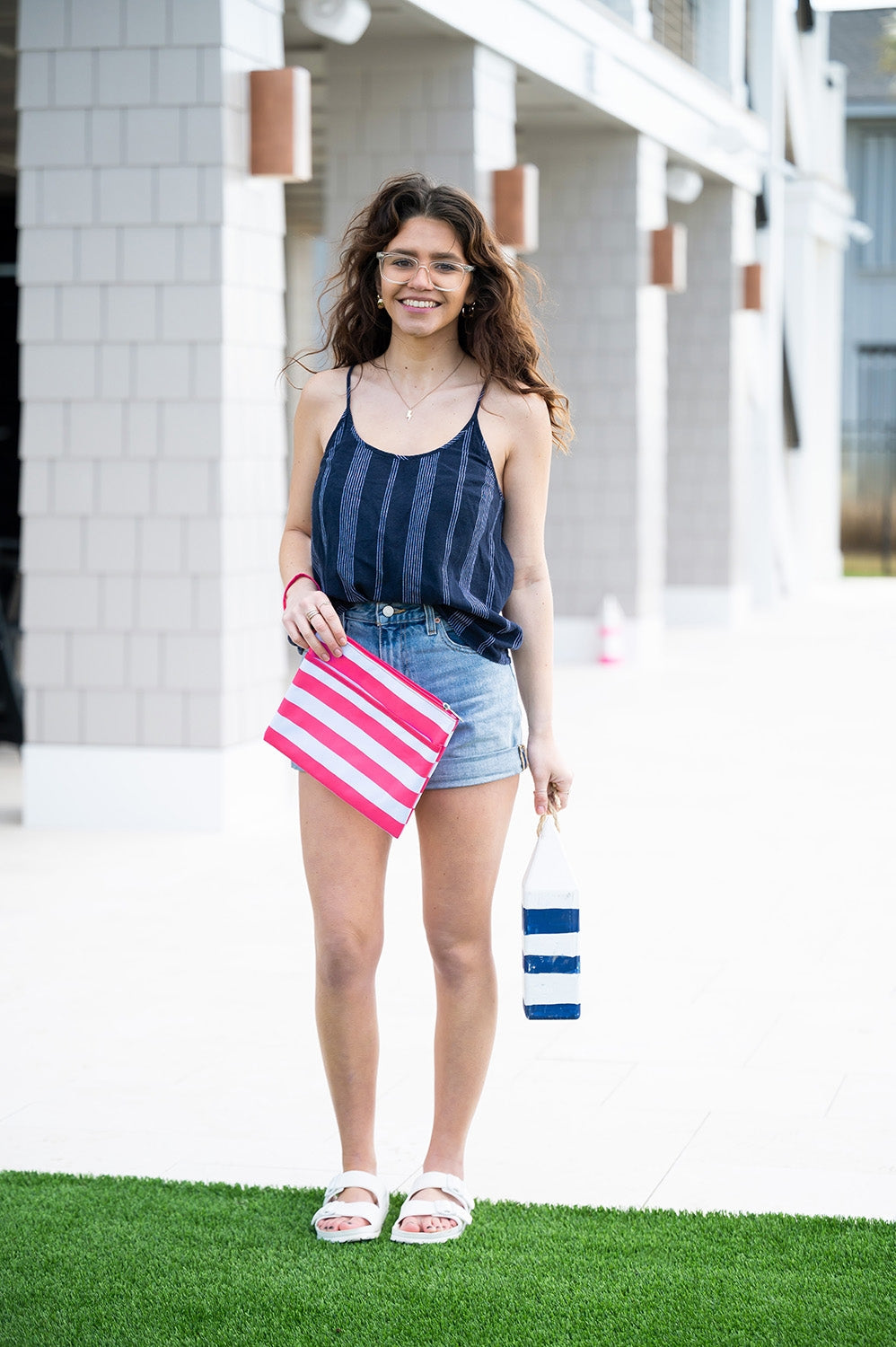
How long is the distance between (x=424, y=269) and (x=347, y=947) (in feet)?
3.97

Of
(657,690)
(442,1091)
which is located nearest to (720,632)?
(657,690)

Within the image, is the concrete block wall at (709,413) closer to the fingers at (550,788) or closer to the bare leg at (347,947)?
the fingers at (550,788)

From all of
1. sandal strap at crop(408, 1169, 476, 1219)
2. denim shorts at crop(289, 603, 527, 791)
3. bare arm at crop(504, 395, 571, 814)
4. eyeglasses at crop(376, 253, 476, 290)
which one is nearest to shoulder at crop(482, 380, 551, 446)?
bare arm at crop(504, 395, 571, 814)

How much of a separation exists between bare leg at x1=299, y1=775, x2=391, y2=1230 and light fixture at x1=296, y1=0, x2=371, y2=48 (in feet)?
21.1

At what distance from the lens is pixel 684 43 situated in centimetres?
1641

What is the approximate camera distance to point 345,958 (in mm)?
3340

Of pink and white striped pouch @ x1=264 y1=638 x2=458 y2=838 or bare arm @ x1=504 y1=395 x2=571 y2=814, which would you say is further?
bare arm @ x1=504 y1=395 x2=571 y2=814

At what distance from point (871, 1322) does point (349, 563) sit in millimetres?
1532

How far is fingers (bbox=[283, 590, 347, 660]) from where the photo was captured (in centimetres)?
325

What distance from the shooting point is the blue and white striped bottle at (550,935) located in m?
3.34

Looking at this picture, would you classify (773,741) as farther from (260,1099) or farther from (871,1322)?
(871,1322)

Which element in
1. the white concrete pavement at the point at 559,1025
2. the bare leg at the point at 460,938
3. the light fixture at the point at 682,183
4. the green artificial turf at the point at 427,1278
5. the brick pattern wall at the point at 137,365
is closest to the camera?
the green artificial turf at the point at 427,1278

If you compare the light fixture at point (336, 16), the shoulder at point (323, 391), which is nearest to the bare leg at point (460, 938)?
the shoulder at point (323, 391)

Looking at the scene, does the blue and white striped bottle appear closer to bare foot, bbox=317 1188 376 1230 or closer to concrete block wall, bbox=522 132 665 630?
bare foot, bbox=317 1188 376 1230
